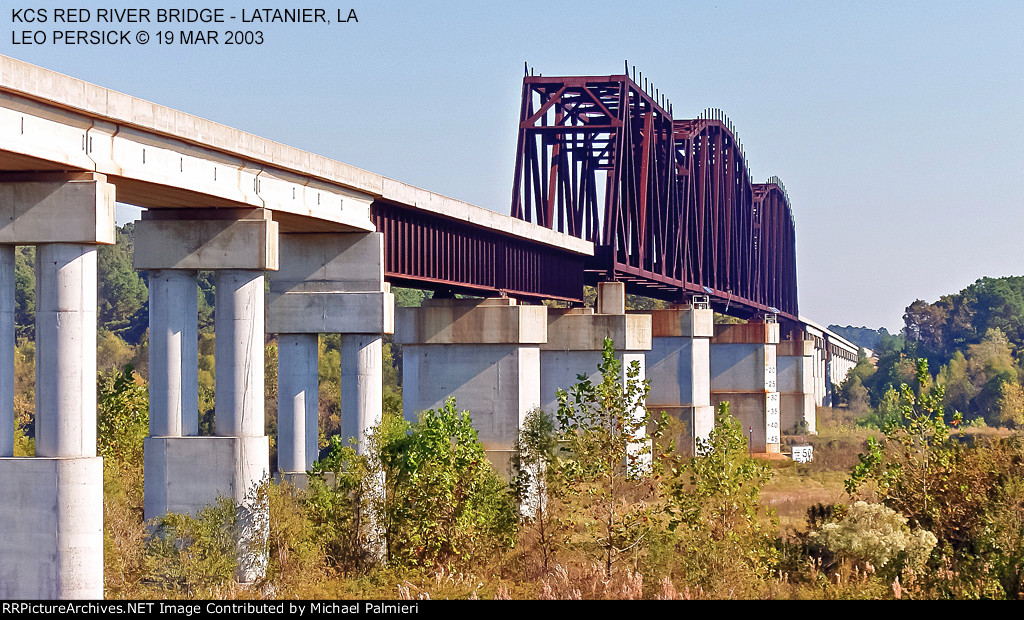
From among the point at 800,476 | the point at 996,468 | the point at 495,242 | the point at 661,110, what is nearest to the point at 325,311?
the point at 495,242

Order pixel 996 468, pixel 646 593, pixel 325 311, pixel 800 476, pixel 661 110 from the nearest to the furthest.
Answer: pixel 646 593
pixel 996 468
pixel 325 311
pixel 800 476
pixel 661 110

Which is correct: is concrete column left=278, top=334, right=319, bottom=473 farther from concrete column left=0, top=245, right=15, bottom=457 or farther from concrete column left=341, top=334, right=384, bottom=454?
concrete column left=0, top=245, right=15, bottom=457

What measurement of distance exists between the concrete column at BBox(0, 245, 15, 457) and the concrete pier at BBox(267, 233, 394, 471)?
14848 mm

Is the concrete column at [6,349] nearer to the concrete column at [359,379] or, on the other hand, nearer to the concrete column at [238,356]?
the concrete column at [238,356]

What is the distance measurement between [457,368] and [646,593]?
91.8 feet

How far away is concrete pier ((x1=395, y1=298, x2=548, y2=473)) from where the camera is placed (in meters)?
57.4

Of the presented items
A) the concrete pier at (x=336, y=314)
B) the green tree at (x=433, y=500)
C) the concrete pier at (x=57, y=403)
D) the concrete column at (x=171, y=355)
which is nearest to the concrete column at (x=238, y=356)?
the concrete column at (x=171, y=355)

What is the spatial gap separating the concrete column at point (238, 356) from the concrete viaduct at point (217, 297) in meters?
0.05

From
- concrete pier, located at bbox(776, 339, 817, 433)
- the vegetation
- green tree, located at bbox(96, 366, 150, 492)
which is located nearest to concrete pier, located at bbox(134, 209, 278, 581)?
the vegetation

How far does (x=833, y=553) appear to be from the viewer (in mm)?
37031

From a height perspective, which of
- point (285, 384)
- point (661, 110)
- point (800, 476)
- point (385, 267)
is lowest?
point (800, 476)

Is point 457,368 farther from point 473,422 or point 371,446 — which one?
point 371,446

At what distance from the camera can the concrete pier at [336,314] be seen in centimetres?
4459

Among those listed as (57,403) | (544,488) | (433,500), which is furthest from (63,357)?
(544,488)
